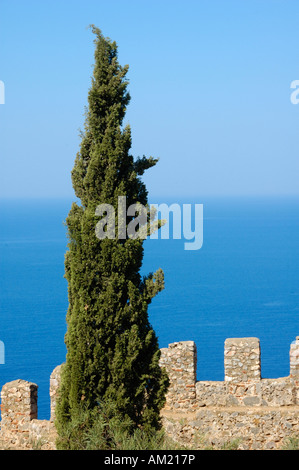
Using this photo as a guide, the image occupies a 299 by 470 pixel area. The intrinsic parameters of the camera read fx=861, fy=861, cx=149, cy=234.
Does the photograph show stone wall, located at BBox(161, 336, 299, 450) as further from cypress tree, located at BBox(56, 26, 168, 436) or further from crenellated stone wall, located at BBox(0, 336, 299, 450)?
cypress tree, located at BBox(56, 26, 168, 436)

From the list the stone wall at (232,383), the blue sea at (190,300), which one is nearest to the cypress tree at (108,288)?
the stone wall at (232,383)

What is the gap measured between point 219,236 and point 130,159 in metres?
128

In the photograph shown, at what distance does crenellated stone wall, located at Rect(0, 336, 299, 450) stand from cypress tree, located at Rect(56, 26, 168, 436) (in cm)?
267

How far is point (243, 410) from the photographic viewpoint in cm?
1850

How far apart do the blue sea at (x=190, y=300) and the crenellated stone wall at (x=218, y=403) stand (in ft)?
91.3

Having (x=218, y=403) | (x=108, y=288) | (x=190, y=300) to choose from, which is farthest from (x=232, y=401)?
(x=190, y=300)

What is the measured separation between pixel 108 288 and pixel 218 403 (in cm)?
473

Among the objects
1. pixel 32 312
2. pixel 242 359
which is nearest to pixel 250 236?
pixel 32 312

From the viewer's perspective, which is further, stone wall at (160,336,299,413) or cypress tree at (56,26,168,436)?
stone wall at (160,336,299,413)

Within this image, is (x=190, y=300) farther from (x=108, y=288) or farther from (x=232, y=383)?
(x=108, y=288)

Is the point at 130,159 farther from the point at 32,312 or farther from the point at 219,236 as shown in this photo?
the point at 219,236

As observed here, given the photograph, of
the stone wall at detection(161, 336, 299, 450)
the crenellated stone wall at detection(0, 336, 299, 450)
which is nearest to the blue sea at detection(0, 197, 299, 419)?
the crenellated stone wall at detection(0, 336, 299, 450)

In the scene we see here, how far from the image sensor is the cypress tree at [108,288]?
15477mm

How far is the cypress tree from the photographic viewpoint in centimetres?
1548
